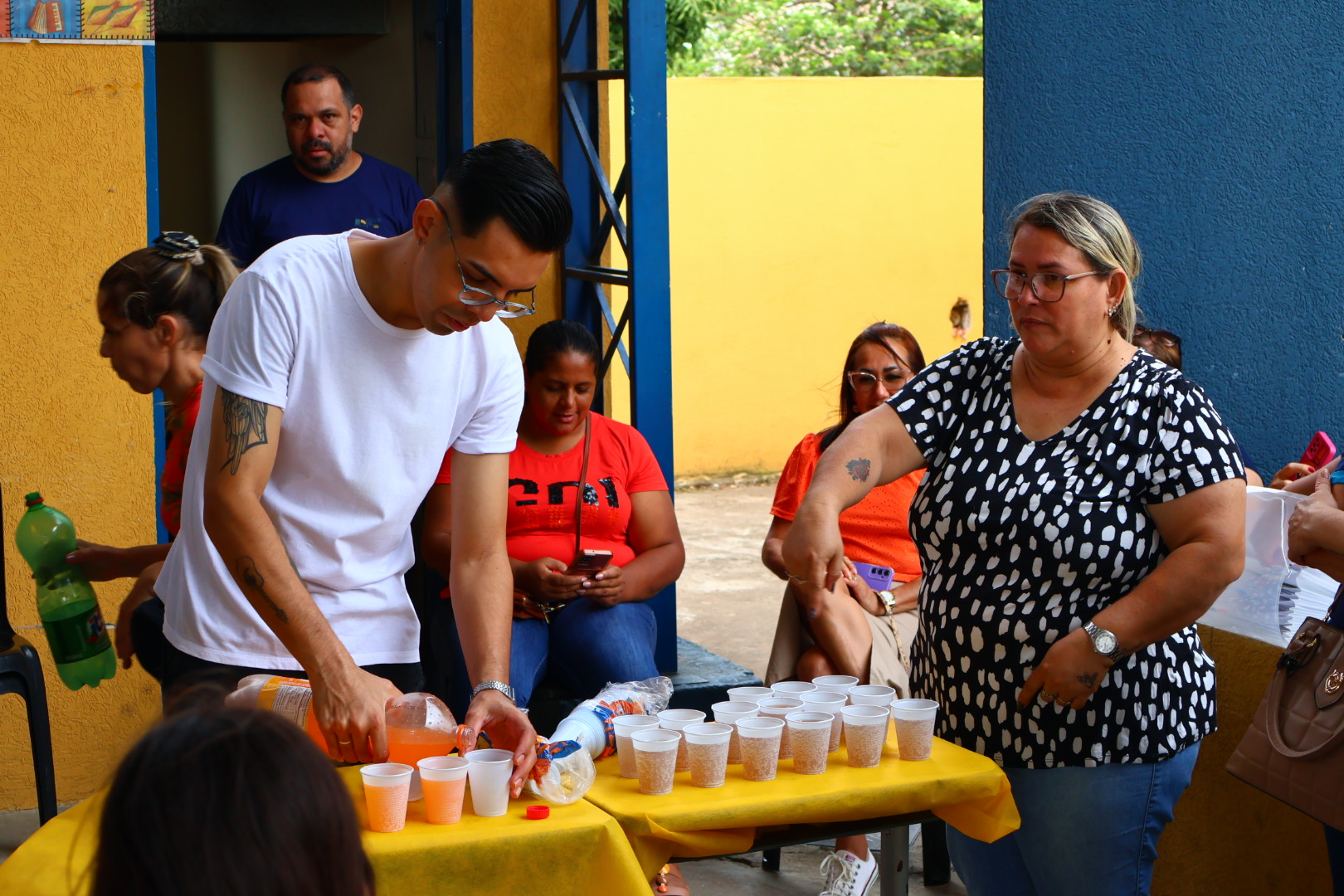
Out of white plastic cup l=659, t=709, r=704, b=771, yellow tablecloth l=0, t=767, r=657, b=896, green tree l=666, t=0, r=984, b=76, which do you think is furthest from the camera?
green tree l=666, t=0, r=984, b=76

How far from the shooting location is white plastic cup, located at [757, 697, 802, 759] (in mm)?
2162

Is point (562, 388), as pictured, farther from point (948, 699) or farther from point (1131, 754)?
point (1131, 754)

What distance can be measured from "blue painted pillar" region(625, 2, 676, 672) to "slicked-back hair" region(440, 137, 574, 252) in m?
2.26

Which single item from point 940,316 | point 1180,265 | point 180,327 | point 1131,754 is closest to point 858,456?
point 1131,754

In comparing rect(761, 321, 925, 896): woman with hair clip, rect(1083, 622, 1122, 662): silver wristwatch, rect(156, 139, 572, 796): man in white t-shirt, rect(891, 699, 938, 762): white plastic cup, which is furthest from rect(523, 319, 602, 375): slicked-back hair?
rect(1083, 622, 1122, 662): silver wristwatch

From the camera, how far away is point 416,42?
600 centimetres

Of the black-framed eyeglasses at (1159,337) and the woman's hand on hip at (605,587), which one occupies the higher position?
the black-framed eyeglasses at (1159,337)

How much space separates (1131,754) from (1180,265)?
230 centimetres

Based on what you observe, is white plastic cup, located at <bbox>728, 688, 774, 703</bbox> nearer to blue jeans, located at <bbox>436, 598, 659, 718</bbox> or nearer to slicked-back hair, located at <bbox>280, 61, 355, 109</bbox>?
blue jeans, located at <bbox>436, 598, 659, 718</bbox>

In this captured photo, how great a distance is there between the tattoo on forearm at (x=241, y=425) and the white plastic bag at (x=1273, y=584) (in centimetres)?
243

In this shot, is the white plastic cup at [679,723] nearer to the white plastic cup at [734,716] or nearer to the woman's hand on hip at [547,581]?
the white plastic cup at [734,716]

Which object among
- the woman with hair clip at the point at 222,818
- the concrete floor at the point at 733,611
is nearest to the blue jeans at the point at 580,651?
the concrete floor at the point at 733,611

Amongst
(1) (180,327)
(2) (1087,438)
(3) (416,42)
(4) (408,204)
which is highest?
(3) (416,42)

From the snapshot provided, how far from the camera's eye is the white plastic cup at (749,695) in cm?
227
